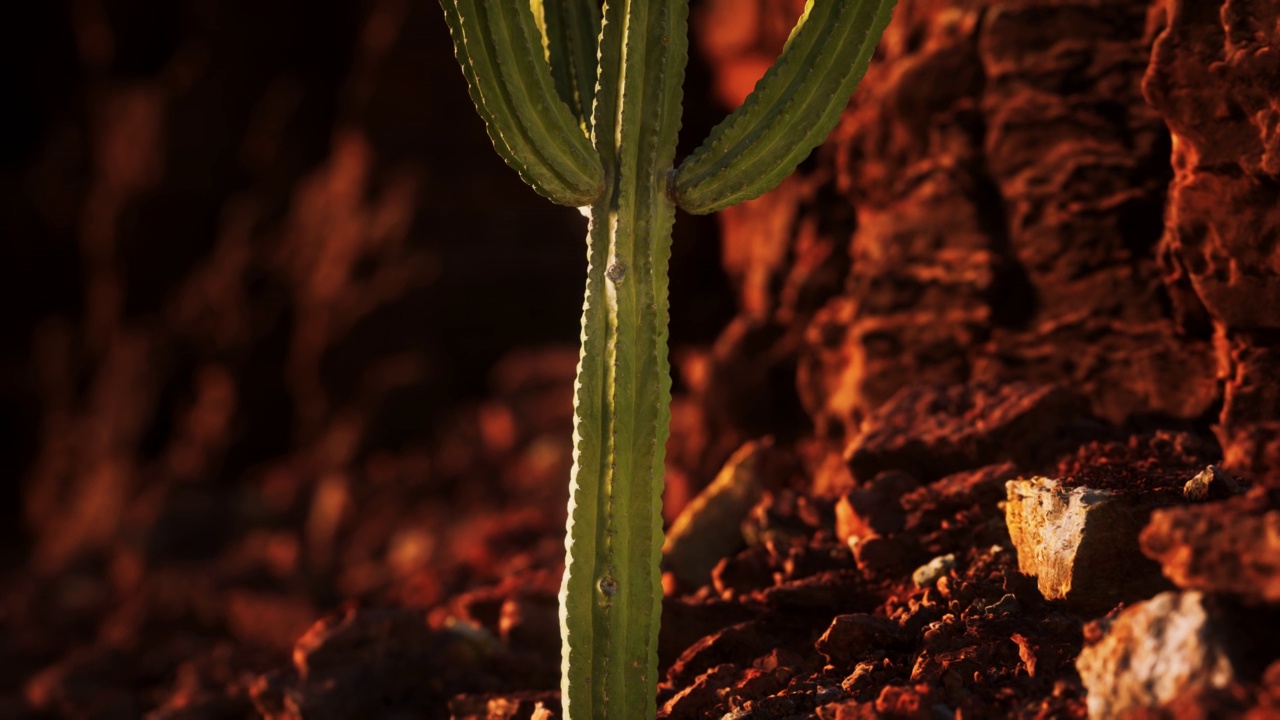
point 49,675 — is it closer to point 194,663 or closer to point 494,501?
point 194,663

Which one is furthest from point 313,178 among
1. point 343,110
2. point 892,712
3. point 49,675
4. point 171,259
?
point 892,712

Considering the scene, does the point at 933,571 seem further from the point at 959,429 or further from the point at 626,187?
the point at 626,187

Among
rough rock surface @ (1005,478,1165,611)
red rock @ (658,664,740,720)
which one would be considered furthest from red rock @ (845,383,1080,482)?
red rock @ (658,664,740,720)

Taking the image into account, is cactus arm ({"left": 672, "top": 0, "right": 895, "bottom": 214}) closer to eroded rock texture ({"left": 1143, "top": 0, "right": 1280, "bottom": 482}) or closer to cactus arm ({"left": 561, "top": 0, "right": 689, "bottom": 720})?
cactus arm ({"left": 561, "top": 0, "right": 689, "bottom": 720})

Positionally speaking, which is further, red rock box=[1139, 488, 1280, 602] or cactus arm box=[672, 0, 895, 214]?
cactus arm box=[672, 0, 895, 214]

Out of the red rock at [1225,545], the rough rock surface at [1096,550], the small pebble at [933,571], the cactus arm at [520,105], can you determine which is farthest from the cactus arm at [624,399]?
the red rock at [1225,545]
